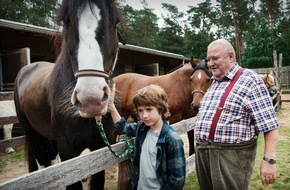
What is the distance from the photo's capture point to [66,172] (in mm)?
1514

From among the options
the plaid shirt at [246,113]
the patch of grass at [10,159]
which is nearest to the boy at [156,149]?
the plaid shirt at [246,113]

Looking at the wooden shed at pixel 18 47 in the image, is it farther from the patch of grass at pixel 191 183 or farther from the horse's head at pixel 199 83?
the patch of grass at pixel 191 183

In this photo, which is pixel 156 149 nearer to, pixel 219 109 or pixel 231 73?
pixel 219 109

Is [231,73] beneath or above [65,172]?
above

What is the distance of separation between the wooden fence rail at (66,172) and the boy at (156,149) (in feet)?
0.94

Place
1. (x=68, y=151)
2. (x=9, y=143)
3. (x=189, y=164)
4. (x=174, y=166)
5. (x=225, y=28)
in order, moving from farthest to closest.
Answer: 1. (x=225, y=28)
2. (x=9, y=143)
3. (x=189, y=164)
4. (x=68, y=151)
5. (x=174, y=166)

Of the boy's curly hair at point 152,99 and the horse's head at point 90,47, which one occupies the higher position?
the horse's head at point 90,47

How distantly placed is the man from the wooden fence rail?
31.1 inches

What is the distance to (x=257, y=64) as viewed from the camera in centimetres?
2748

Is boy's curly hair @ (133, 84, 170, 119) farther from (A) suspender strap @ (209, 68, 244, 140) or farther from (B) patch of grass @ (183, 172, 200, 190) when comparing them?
(B) patch of grass @ (183, 172, 200, 190)

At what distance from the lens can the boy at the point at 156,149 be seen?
161 cm

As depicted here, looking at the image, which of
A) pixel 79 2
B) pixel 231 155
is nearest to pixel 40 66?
pixel 79 2

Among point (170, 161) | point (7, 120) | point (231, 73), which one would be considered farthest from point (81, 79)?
point (7, 120)

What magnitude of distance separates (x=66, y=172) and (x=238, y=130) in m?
1.23
